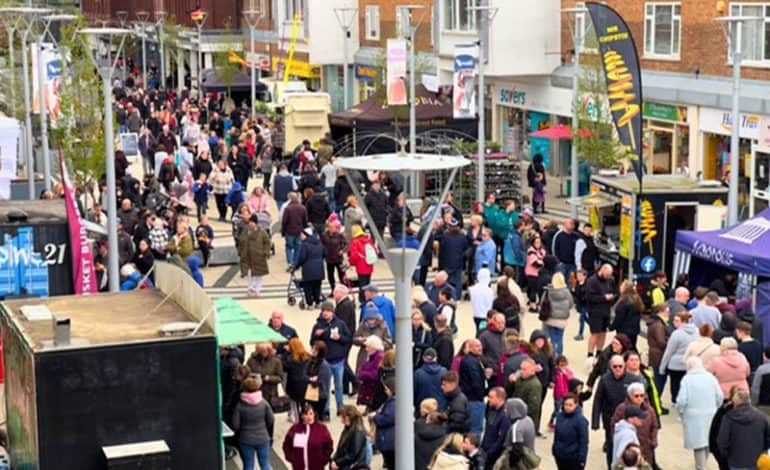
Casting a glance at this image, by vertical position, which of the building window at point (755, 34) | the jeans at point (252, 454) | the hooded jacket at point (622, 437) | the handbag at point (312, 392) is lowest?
the jeans at point (252, 454)

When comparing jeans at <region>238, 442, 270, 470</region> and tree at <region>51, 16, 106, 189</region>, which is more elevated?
tree at <region>51, 16, 106, 189</region>

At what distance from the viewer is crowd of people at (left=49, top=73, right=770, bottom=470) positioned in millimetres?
16266

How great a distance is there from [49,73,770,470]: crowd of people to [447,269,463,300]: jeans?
3cm

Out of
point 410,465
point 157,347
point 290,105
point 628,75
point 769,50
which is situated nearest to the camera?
point 157,347

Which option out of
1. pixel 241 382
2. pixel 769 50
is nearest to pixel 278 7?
pixel 769 50

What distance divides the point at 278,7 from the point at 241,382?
194 ft

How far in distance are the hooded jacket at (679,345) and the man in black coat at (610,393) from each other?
2.07 m

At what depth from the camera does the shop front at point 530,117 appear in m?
47.9

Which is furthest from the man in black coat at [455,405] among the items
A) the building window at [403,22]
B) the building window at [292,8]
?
the building window at [292,8]

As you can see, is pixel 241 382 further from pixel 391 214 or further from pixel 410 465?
pixel 391 214

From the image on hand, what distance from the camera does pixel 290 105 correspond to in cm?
4909

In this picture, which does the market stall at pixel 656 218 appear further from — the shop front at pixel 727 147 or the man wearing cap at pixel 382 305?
the shop front at pixel 727 147

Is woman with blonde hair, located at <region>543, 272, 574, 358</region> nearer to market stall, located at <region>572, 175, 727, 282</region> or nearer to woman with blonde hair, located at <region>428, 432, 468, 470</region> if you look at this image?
market stall, located at <region>572, 175, 727, 282</region>

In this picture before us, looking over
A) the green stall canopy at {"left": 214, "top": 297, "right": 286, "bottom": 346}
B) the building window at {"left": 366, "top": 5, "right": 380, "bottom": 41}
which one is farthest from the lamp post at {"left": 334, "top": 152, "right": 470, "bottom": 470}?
the building window at {"left": 366, "top": 5, "right": 380, "bottom": 41}
